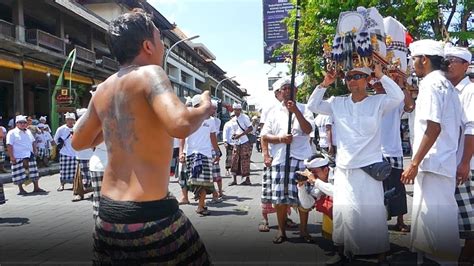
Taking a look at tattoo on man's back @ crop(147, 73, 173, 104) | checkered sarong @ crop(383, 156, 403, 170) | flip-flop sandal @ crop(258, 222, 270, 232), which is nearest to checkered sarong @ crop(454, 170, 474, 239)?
checkered sarong @ crop(383, 156, 403, 170)

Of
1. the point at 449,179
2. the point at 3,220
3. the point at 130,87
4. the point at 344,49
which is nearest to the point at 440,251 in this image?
the point at 449,179

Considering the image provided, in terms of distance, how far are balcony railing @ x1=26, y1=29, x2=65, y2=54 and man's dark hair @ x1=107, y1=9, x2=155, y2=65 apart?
2027 centimetres

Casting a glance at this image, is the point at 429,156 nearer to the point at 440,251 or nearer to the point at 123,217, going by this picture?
the point at 440,251

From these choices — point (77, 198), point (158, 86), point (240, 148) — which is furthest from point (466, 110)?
point (240, 148)

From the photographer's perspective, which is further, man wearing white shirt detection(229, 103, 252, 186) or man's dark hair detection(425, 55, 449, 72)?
man wearing white shirt detection(229, 103, 252, 186)

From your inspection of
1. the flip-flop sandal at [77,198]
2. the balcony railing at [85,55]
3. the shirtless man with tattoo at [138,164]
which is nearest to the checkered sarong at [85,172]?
the flip-flop sandal at [77,198]

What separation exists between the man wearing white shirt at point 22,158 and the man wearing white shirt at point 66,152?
593mm

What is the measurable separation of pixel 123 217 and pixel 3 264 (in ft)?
9.93

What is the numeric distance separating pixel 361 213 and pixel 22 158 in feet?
28.0

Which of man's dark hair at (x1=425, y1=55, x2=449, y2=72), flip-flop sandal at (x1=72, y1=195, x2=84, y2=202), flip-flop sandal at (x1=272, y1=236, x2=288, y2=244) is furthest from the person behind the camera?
flip-flop sandal at (x1=72, y1=195, x2=84, y2=202)

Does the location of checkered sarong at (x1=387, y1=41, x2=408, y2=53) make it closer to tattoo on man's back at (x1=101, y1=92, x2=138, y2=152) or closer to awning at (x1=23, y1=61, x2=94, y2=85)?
tattoo on man's back at (x1=101, y1=92, x2=138, y2=152)

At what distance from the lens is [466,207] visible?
3.81m

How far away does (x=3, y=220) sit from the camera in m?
6.76

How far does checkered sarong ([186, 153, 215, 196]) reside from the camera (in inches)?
272
